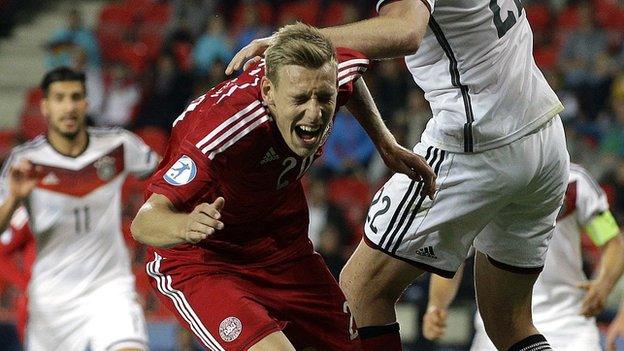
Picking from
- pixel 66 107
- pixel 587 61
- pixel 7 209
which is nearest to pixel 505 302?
pixel 7 209

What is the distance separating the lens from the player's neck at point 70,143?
7.71 m

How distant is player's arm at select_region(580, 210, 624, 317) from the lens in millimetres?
6254

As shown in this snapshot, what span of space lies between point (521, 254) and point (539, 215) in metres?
0.17

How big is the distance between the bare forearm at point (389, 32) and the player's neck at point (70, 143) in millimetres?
3800

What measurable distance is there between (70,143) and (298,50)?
3891mm

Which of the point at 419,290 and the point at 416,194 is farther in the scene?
the point at 419,290

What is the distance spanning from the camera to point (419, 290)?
346 inches

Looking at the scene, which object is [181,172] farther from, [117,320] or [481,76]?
[117,320]

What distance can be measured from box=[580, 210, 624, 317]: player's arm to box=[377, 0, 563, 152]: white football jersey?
1.79 metres

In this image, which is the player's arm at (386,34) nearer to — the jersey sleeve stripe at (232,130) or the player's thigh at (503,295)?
the jersey sleeve stripe at (232,130)

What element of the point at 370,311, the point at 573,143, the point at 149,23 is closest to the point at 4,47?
the point at 149,23

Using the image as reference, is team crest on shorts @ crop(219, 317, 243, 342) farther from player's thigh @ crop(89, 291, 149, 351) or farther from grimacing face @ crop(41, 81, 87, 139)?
grimacing face @ crop(41, 81, 87, 139)

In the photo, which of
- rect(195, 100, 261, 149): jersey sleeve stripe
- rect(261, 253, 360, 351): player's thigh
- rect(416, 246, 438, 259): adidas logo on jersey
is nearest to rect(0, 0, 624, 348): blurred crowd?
rect(416, 246, 438, 259): adidas logo on jersey

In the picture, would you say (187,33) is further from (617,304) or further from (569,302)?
(569,302)
